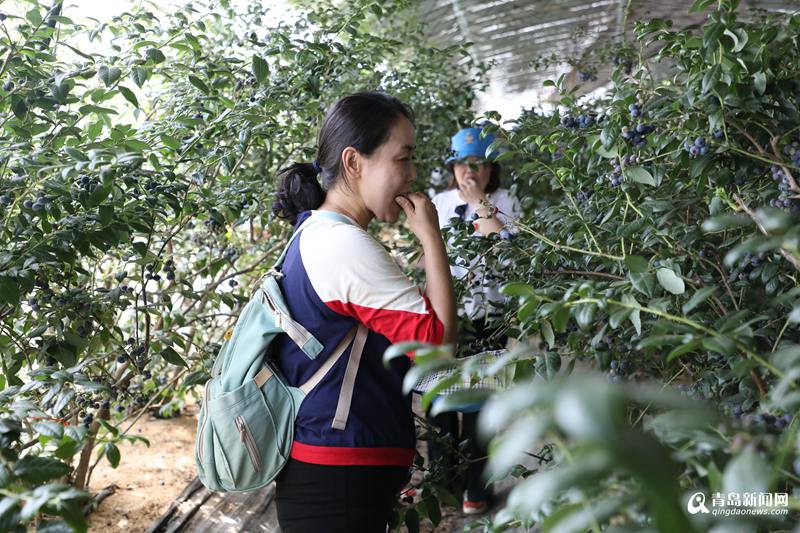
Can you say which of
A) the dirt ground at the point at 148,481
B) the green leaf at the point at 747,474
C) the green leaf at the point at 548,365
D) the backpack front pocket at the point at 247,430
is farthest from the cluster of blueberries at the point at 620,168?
the dirt ground at the point at 148,481

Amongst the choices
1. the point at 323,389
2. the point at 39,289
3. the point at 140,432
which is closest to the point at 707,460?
the point at 323,389

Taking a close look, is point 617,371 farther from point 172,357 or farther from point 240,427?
point 172,357

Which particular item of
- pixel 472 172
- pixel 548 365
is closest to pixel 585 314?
pixel 548 365

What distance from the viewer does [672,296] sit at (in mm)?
1442

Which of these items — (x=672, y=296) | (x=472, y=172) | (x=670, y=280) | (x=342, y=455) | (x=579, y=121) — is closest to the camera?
(x=670, y=280)

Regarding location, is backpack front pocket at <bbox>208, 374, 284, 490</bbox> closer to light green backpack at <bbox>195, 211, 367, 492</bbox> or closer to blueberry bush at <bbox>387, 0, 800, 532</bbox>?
light green backpack at <bbox>195, 211, 367, 492</bbox>

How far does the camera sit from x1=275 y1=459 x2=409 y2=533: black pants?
135 centimetres

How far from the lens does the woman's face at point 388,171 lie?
1.50 meters

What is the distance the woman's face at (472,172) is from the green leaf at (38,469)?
2.28 meters

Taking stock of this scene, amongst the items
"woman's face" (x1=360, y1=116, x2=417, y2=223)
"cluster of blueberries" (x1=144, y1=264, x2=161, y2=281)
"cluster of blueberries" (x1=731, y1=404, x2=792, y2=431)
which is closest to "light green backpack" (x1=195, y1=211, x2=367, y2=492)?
"woman's face" (x1=360, y1=116, x2=417, y2=223)

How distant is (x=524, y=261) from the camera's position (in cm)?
170

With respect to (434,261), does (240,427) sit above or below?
below

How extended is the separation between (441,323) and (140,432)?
2.71m

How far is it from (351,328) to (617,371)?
62 centimetres
